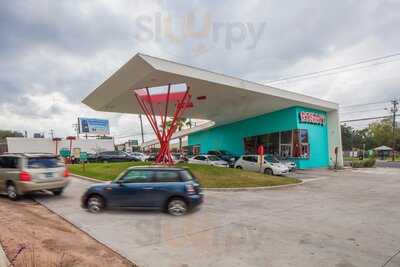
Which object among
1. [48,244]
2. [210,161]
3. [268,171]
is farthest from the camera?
[210,161]

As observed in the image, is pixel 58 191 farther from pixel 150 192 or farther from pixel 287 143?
pixel 287 143

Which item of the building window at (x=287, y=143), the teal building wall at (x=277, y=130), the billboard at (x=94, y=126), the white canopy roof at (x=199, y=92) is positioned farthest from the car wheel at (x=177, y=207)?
the billboard at (x=94, y=126)

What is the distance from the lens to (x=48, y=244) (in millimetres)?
5340

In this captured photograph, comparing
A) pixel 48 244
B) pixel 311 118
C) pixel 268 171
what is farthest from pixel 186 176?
pixel 311 118

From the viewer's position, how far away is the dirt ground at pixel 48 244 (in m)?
4.61

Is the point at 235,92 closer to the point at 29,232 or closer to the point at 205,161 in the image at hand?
the point at 205,161

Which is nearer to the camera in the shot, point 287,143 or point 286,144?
point 287,143

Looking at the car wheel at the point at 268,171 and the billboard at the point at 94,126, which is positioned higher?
the billboard at the point at 94,126

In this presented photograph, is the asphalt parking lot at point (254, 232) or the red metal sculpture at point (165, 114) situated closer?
the asphalt parking lot at point (254, 232)

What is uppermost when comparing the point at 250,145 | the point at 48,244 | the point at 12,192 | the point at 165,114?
the point at 165,114

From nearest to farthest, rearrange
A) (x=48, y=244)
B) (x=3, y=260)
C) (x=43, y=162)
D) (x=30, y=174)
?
1. (x=3, y=260)
2. (x=48, y=244)
3. (x=30, y=174)
4. (x=43, y=162)

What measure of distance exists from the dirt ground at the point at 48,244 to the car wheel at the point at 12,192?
2.45 meters

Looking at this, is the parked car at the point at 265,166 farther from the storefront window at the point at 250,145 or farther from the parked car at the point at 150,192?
the parked car at the point at 150,192

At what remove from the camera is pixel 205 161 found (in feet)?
85.1
